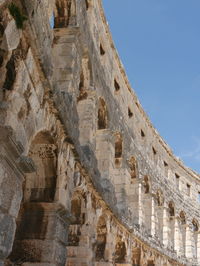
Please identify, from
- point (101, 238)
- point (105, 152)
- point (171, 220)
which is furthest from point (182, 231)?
point (101, 238)

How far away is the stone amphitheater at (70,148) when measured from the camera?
14.1 ft

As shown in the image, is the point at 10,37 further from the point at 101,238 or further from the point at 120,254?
the point at 120,254

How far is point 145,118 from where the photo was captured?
56.5ft

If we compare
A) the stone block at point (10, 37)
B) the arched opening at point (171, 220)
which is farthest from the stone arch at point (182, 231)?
the stone block at point (10, 37)

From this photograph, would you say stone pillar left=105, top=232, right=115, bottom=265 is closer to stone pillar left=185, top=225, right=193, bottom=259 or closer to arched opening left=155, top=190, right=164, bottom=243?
arched opening left=155, top=190, right=164, bottom=243

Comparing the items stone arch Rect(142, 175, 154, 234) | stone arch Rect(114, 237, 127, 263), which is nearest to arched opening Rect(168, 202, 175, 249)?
stone arch Rect(142, 175, 154, 234)

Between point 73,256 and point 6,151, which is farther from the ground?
point 6,151

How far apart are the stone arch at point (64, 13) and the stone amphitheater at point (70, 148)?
2 cm

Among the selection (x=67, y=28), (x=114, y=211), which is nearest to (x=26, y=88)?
(x=67, y=28)

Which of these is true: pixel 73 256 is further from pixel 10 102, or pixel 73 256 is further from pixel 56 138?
pixel 10 102

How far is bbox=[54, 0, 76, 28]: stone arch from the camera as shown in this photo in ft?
28.7

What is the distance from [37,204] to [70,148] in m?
1.28

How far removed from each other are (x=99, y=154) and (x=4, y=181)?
7.21 meters

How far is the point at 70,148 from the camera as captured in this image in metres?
6.72
